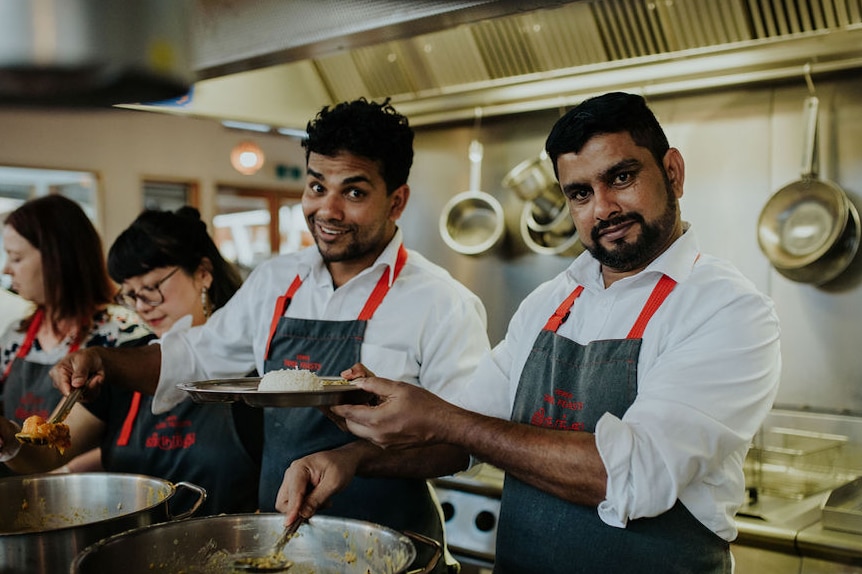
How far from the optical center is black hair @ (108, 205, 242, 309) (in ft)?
8.41

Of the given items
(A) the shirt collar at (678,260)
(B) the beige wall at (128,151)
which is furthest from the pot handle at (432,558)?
(B) the beige wall at (128,151)

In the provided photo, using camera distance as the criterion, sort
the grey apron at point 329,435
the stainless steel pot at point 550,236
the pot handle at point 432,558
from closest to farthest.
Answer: the pot handle at point 432,558
the grey apron at point 329,435
the stainless steel pot at point 550,236

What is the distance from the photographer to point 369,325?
2.21m

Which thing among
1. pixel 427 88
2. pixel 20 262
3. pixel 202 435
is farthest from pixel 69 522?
pixel 427 88

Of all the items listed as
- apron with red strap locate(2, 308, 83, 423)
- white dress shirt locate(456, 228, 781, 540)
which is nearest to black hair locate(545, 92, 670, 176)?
white dress shirt locate(456, 228, 781, 540)

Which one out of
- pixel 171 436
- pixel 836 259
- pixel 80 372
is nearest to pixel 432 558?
pixel 80 372

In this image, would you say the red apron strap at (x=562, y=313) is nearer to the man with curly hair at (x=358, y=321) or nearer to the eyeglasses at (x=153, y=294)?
the man with curly hair at (x=358, y=321)

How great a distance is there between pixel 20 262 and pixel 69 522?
128 cm

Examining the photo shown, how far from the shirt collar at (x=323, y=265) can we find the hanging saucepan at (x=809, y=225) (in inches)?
64.6

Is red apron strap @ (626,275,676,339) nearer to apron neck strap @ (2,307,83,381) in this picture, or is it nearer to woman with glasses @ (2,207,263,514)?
woman with glasses @ (2,207,263,514)

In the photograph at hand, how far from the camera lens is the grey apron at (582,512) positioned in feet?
5.25

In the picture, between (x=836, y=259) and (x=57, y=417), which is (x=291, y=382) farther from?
(x=836, y=259)

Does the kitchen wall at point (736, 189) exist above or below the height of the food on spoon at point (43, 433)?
above

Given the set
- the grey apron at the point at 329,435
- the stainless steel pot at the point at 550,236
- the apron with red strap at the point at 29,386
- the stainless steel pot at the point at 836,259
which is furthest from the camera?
the stainless steel pot at the point at 550,236
